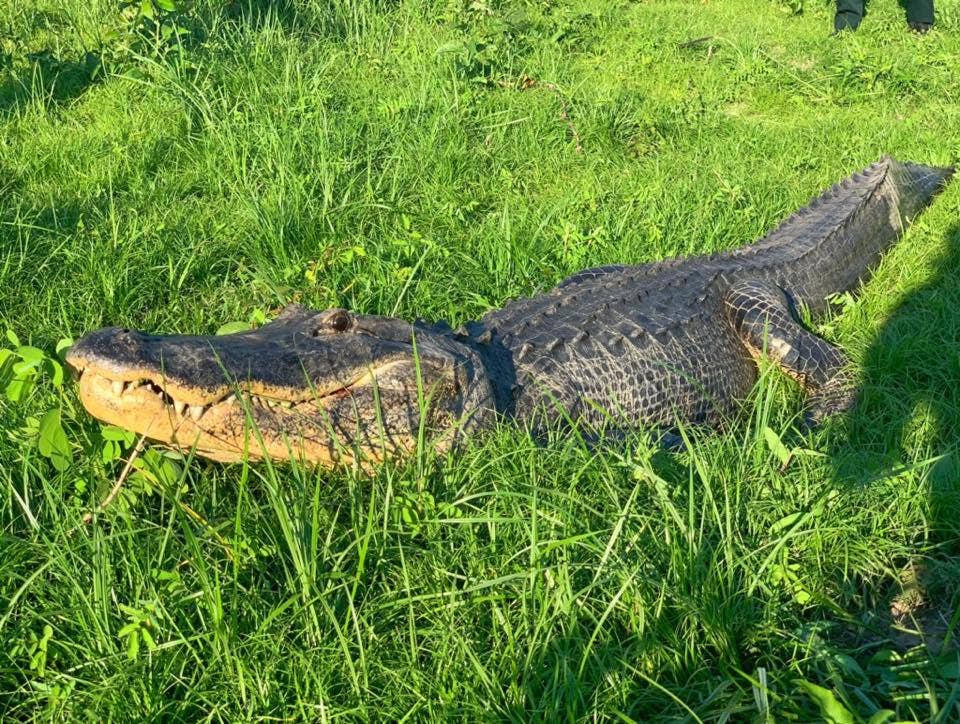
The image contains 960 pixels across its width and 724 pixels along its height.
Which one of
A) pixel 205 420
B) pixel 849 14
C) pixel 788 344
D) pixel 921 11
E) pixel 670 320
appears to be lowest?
pixel 788 344

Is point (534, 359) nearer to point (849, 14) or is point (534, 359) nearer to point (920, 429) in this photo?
point (920, 429)

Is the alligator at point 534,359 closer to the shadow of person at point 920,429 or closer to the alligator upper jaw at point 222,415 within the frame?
the alligator upper jaw at point 222,415

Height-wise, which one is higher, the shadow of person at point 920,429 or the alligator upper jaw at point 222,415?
the alligator upper jaw at point 222,415

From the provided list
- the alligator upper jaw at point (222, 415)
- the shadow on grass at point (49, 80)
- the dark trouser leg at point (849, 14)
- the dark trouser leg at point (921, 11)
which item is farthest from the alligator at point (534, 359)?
the dark trouser leg at point (921, 11)

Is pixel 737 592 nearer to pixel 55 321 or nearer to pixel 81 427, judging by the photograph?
pixel 81 427

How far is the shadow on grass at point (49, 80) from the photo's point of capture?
5.92m

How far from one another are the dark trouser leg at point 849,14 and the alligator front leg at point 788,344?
538cm

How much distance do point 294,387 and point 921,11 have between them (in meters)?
8.15

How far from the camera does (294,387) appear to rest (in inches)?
111

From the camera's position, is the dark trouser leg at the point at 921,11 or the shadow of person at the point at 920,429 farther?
the dark trouser leg at the point at 921,11

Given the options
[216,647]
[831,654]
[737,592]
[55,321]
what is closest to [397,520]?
[216,647]

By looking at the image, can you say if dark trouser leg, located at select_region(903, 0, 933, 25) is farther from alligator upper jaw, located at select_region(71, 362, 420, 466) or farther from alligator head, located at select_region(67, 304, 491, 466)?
alligator upper jaw, located at select_region(71, 362, 420, 466)

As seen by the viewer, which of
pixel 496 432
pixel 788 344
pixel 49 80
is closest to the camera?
pixel 496 432

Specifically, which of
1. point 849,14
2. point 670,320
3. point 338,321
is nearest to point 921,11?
point 849,14
